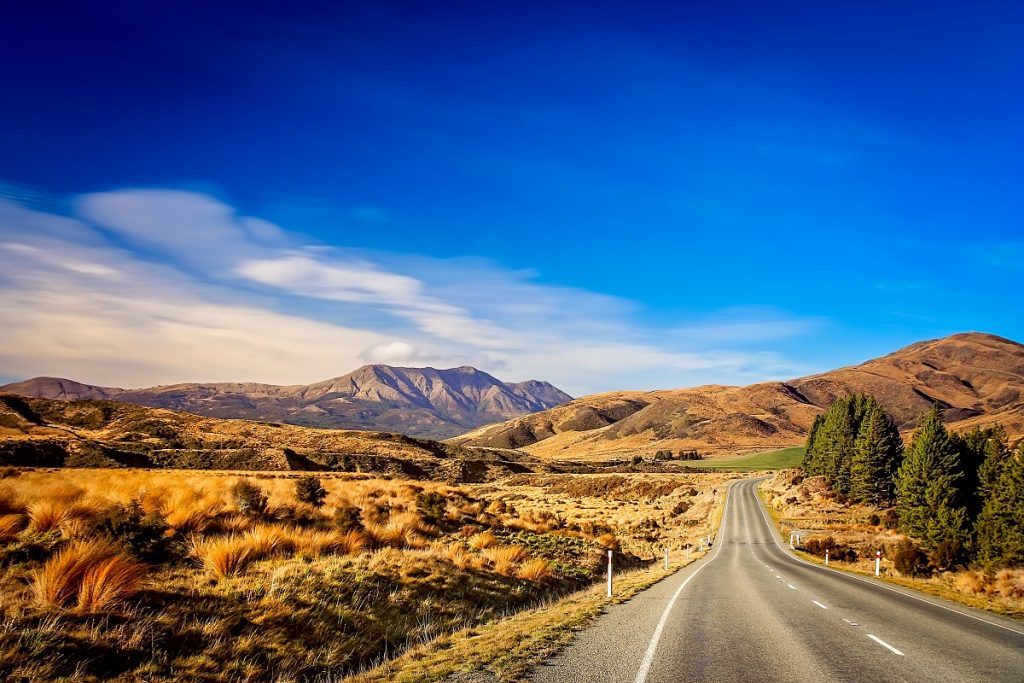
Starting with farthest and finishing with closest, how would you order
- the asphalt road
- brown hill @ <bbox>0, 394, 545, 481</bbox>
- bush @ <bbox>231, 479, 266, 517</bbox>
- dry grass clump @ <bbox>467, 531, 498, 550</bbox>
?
brown hill @ <bbox>0, 394, 545, 481</bbox> → dry grass clump @ <bbox>467, 531, 498, 550</bbox> → bush @ <bbox>231, 479, 266, 517</bbox> → the asphalt road

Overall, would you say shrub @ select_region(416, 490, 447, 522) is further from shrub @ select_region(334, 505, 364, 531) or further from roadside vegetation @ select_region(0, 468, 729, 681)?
shrub @ select_region(334, 505, 364, 531)

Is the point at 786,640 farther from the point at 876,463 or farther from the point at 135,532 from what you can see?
the point at 876,463

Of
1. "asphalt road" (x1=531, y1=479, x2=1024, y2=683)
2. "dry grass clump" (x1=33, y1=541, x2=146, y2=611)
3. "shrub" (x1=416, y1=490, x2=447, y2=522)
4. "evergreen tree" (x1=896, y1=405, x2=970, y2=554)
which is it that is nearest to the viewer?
"dry grass clump" (x1=33, y1=541, x2=146, y2=611)

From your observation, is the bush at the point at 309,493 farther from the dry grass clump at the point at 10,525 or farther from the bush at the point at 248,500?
the dry grass clump at the point at 10,525

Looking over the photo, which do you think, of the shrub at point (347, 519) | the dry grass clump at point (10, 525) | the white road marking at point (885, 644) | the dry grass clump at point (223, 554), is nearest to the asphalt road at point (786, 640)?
the white road marking at point (885, 644)

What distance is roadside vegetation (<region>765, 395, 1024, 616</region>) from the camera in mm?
29422

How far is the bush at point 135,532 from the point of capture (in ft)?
34.0

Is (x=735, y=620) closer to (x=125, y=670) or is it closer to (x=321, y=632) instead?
(x=321, y=632)

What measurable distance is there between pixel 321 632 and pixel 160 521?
5529 millimetres

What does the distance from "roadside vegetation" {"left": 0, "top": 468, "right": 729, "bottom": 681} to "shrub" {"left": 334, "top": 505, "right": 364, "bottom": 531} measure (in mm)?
57

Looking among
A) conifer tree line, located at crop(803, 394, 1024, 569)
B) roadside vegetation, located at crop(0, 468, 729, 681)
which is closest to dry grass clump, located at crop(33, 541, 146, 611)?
roadside vegetation, located at crop(0, 468, 729, 681)

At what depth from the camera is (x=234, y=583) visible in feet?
31.7

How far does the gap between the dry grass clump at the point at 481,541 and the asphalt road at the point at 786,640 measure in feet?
16.7

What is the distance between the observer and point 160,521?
1203cm
